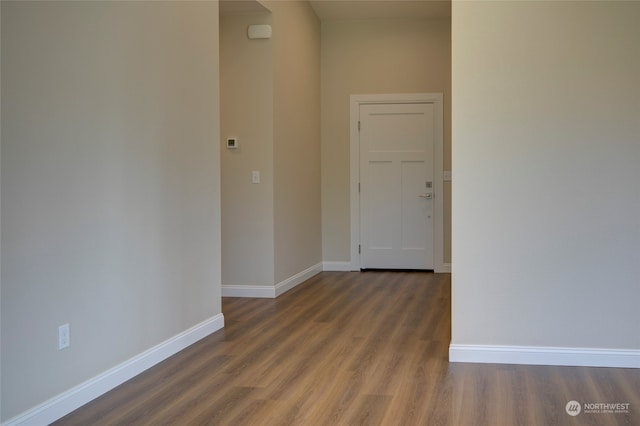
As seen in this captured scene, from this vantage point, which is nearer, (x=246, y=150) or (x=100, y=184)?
(x=100, y=184)

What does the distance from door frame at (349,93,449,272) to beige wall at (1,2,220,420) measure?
3259 mm

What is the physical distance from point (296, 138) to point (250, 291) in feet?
5.53

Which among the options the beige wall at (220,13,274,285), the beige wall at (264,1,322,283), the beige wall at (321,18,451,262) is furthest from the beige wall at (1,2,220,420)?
the beige wall at (321,18,451,262)

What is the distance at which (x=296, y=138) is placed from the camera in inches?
240

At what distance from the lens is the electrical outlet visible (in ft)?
8.32

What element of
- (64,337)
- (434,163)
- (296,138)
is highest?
(296,138)

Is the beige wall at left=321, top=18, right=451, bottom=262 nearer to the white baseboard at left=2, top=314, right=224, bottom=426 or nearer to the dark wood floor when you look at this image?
the dark wood floor

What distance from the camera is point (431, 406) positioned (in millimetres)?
2641

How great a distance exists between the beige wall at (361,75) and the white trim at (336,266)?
53mm

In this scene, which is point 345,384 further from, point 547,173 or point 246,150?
point 246,150

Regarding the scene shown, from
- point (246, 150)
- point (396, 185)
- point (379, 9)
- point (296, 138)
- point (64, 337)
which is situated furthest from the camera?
point (396, 185)

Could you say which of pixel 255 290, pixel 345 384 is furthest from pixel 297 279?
pixel 345 384

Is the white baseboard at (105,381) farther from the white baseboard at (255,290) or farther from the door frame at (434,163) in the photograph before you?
the door frame at (434,163)

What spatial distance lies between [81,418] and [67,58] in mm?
1559
